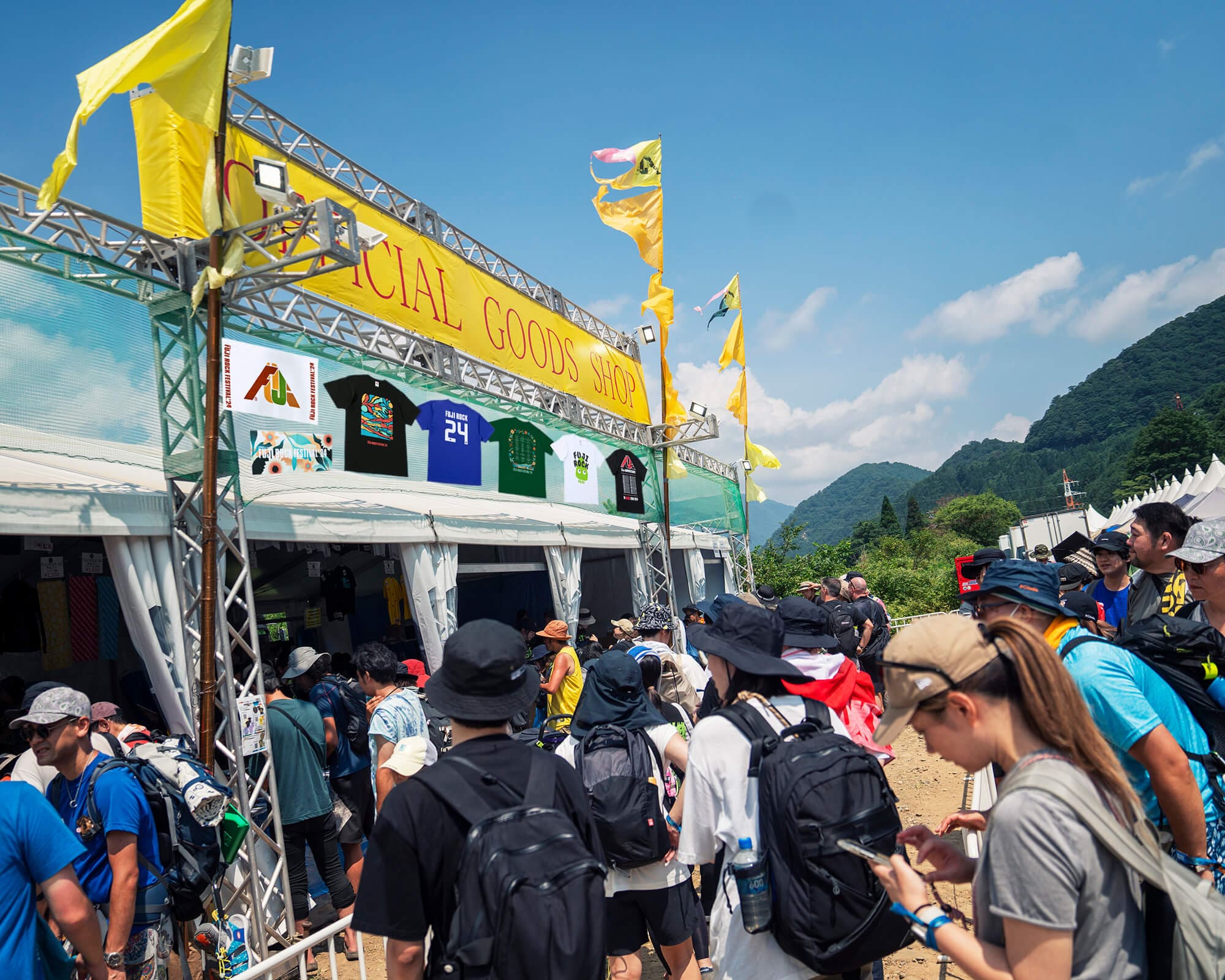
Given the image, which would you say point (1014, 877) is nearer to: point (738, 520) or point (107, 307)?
point (107, 307)

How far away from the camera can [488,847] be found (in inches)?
61.6

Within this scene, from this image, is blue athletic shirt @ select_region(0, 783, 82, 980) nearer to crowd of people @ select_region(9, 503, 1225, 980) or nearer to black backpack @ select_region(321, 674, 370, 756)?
crowd of people @ select_region(9, 503, 1225, 980)

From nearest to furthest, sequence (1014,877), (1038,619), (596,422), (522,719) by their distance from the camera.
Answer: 1. (1014,877)
2. (1038,619)
3. (522,719)
4. (596,422)

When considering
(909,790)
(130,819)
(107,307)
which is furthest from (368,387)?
(909,790)

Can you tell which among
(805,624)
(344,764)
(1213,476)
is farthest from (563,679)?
(1213,476)

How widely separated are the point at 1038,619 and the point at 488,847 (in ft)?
6.53

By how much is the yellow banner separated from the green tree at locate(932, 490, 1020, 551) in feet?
223

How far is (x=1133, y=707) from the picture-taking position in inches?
75.9

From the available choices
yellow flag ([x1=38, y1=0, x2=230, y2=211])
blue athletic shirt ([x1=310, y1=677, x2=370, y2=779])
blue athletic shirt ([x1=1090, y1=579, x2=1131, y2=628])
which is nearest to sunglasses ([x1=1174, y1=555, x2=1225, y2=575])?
blue athletic shirt ([x1=1090, y1=579, x2=1131, y2=628])

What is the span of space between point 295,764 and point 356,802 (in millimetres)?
609

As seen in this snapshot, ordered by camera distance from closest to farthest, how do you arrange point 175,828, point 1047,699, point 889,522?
point 1047,699 < point 175,828 < point 889,522

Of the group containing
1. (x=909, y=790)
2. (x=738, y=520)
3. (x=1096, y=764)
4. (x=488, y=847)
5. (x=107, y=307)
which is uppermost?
(x=107, y=307)

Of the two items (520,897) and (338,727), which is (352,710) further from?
(520,897)

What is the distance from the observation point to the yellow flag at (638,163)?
10.6 meters
